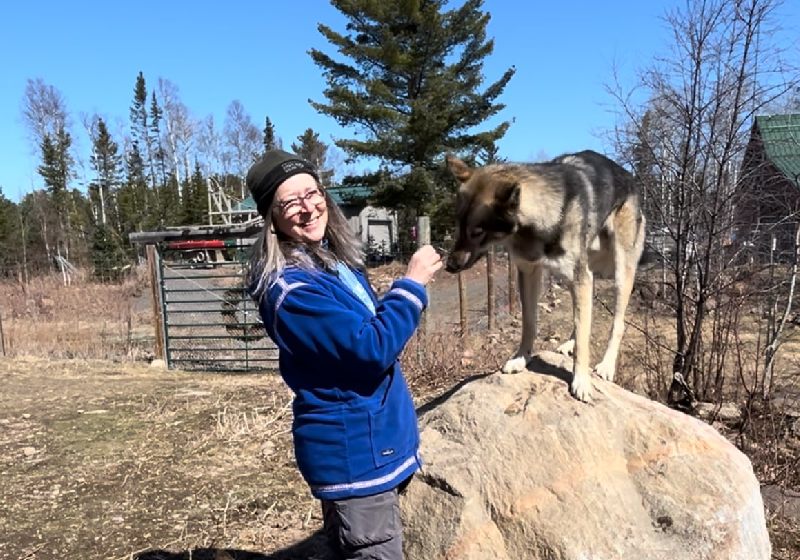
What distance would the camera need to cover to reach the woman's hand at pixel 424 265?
2.45 m

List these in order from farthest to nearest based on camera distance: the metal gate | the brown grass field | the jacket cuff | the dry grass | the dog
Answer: the dry grass → the metal gate → the brown grass field → the dog → the jacket cuff

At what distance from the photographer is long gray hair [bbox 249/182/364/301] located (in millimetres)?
2420

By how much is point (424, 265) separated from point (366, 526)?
1006 millimetres

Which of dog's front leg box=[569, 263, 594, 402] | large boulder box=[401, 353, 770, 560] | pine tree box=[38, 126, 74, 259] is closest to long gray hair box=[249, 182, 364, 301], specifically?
large boulder box=[401, 353, 770, 560]

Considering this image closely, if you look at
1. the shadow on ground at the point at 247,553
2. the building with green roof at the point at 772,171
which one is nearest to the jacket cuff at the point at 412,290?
the shadow on ground at the point at 247,553

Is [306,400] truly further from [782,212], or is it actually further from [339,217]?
[782,212]

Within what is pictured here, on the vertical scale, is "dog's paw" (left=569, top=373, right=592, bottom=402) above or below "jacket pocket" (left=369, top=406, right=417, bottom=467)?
below

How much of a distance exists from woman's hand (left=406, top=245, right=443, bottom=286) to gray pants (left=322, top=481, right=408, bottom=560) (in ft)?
2.71

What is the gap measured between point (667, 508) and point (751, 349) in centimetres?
554

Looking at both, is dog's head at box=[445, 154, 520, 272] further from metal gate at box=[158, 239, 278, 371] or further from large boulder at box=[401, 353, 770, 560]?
metal gate at box=[158, 239, 278, 371]

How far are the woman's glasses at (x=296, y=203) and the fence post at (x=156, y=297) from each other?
9.86 meters

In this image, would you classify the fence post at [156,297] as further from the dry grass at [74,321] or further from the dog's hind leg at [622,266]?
the dog's hind leg at [622,266]

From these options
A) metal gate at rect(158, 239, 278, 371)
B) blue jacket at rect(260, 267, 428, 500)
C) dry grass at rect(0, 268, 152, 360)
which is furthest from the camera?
dry grass at rect(0, 268, 152, 360)

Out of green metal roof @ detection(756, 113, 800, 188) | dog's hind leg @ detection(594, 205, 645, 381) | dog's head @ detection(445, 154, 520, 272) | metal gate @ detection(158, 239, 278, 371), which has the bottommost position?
metal gate @ detection(158, 239, 278, 371)
